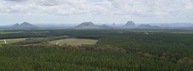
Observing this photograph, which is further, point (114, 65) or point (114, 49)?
point (114, 49)

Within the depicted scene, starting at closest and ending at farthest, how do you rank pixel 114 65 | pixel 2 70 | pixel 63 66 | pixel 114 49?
1. pixel 2 70
2. pixel 63 66
3. pixel 114 65
4. pixel 114 49

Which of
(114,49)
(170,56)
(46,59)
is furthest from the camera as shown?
(114,49)

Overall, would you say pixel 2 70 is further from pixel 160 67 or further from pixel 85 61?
pixel 160 67

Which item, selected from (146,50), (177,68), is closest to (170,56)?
(146,50)

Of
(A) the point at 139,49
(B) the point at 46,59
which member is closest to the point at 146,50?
(A) the point at 139,49

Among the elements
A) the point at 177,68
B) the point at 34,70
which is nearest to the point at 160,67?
the point at 177,68

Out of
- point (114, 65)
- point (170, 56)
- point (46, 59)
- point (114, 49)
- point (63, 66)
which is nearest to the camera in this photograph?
point (63, 66)

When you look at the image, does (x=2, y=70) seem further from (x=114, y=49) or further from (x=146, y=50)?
(x=146, y=50)

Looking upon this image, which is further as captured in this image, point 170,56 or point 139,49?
point 139,49

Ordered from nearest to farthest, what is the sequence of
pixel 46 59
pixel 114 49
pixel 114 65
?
pixel 114 65 → pixel 46 59 → pixel 114 49
